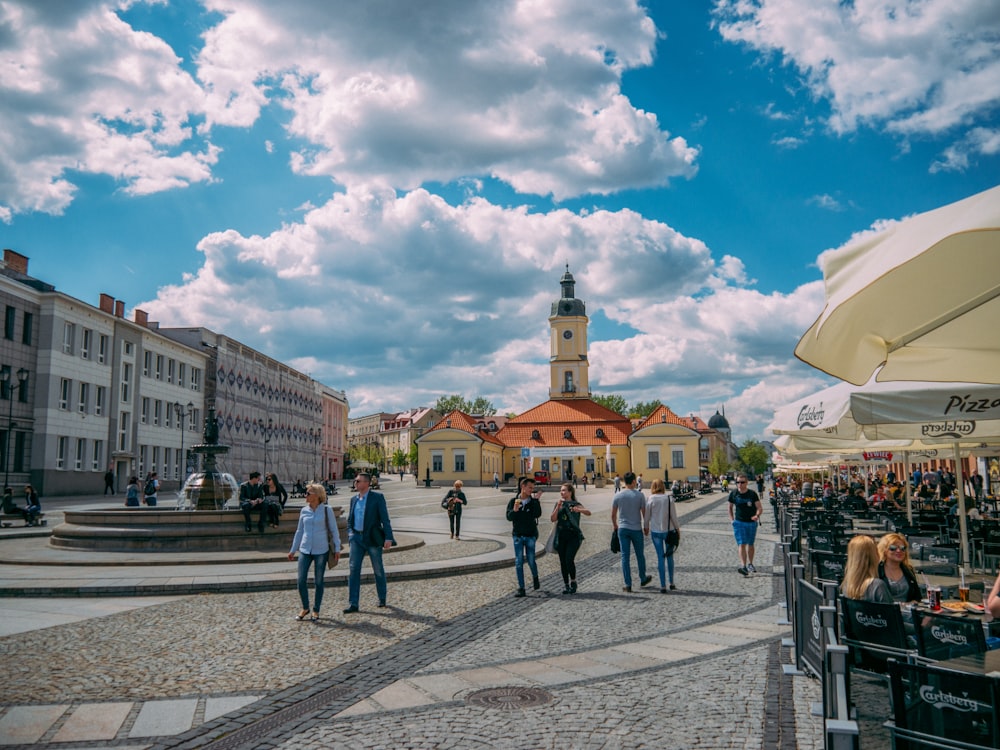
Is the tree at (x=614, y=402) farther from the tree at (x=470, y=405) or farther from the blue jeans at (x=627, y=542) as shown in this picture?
the blue jeans at (x=627, y=542)

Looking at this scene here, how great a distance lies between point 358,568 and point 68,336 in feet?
142

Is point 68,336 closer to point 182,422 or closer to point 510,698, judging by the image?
point 182,422

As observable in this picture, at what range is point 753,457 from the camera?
178 meters

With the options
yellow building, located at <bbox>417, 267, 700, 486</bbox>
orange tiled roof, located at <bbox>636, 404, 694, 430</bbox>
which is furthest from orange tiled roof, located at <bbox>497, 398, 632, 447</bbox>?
orange tiled roof, located at <bbox>636, 404, 694, 430</bbox>

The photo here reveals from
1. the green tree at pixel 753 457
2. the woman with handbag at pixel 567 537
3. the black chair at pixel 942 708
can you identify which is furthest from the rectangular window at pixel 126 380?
the green tree at pixel 753 457

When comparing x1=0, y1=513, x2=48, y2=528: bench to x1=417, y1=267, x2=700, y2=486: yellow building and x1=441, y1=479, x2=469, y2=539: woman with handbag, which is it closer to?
x1=441, y1=479, x2=469, y2=539: woman with handbag

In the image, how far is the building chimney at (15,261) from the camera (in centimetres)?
4566

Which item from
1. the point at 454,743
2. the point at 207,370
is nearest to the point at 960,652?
the point at 454,743

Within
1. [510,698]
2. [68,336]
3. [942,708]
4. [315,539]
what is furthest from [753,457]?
[942,708]

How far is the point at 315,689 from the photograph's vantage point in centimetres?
677

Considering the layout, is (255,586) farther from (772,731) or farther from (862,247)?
(862,247)

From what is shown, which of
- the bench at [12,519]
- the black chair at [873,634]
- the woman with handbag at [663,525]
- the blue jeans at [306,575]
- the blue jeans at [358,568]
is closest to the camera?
the black chair at [873,634]

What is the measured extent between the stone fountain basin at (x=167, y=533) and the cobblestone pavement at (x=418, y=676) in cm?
512

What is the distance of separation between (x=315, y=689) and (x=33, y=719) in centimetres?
215
